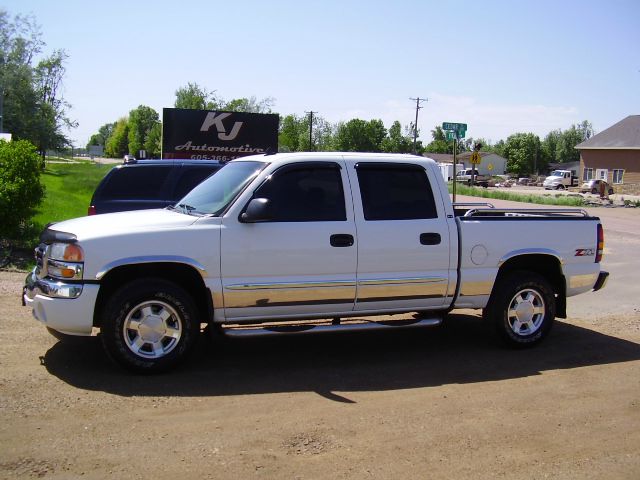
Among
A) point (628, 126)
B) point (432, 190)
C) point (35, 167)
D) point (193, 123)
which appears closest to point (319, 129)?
point (628, 126)

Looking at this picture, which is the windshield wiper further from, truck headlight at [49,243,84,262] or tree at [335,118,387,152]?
tree at [335,118,387,152]

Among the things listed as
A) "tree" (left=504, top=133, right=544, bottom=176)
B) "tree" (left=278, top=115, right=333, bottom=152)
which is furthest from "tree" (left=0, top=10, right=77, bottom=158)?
"tree" (left=504, top=133, right=544, bottom=176)

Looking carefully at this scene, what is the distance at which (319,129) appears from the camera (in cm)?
9762

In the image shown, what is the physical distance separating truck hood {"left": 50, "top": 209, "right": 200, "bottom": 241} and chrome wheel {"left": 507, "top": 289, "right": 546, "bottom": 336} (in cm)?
346

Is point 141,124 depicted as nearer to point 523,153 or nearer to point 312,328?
point 523,153

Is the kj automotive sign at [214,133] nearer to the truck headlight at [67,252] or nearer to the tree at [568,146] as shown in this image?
the truck headlight at [67,252]

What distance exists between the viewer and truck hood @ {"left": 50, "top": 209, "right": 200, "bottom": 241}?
5531mm

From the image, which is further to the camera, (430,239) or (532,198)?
(532,198)

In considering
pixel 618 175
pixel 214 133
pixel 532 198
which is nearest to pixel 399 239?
pixel 214 133

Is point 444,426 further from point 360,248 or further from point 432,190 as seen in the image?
point 432,190

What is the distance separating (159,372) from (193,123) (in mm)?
15608

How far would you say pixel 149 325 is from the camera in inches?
222

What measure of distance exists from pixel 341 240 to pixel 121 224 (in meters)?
1.95

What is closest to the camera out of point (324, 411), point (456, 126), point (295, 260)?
point (324, 411)
